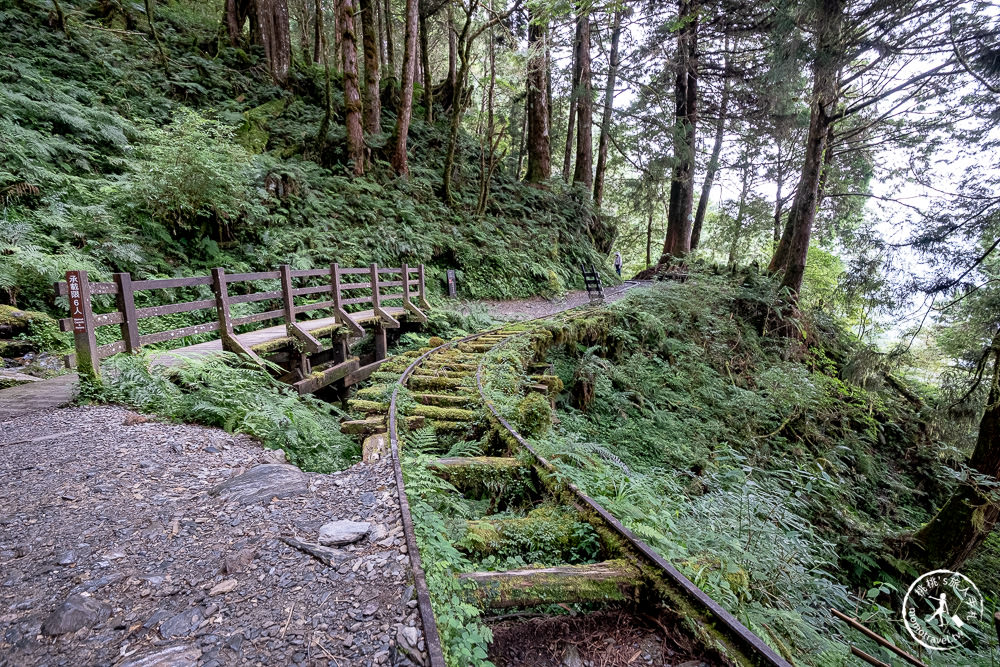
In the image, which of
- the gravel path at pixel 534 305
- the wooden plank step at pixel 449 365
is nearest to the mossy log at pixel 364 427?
the wooden plank step at pixel 449 365

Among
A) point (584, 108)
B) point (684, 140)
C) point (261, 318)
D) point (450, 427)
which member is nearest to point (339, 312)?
point (261, 318)

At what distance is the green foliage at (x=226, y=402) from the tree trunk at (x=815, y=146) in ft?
34.4

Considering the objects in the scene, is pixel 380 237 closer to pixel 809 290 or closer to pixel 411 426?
pixel 411 426

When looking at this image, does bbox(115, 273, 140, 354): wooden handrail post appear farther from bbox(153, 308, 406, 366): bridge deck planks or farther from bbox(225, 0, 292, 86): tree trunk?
bbox(225, 0, 292, 86): tree trunk

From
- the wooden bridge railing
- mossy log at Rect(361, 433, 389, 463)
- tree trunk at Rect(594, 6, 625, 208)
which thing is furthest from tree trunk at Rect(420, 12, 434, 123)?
mossy log at Rect(361, 433, 389, 463)

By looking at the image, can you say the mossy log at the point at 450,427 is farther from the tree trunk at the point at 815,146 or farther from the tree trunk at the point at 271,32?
the tree trunk at the point at 271,32

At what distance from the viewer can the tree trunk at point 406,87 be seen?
13969 millimetres

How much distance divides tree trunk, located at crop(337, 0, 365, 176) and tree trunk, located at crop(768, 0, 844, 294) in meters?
11.4

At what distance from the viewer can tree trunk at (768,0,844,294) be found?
789 centimetres

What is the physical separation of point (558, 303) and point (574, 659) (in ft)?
43.9

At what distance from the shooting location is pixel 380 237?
12.4 metres

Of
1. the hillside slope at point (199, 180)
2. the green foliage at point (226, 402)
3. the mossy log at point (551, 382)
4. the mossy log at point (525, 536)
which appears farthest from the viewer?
the hillside slope at point (199, 180)

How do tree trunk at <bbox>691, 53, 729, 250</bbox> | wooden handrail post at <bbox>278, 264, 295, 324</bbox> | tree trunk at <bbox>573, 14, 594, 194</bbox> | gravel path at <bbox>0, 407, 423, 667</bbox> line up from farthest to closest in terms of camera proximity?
1. tree trunk at <bbox>573, 14, 594, 194</bbox>
2. tree trunk at <bbox>691, 53, 729, 250</bbox>
3. wooden handrail post at <bbox>278, 264, 295, 324</bbox>
4. gravel path at <bbox>0, 407, 423, 667</bbox>

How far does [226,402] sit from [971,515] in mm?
9272
